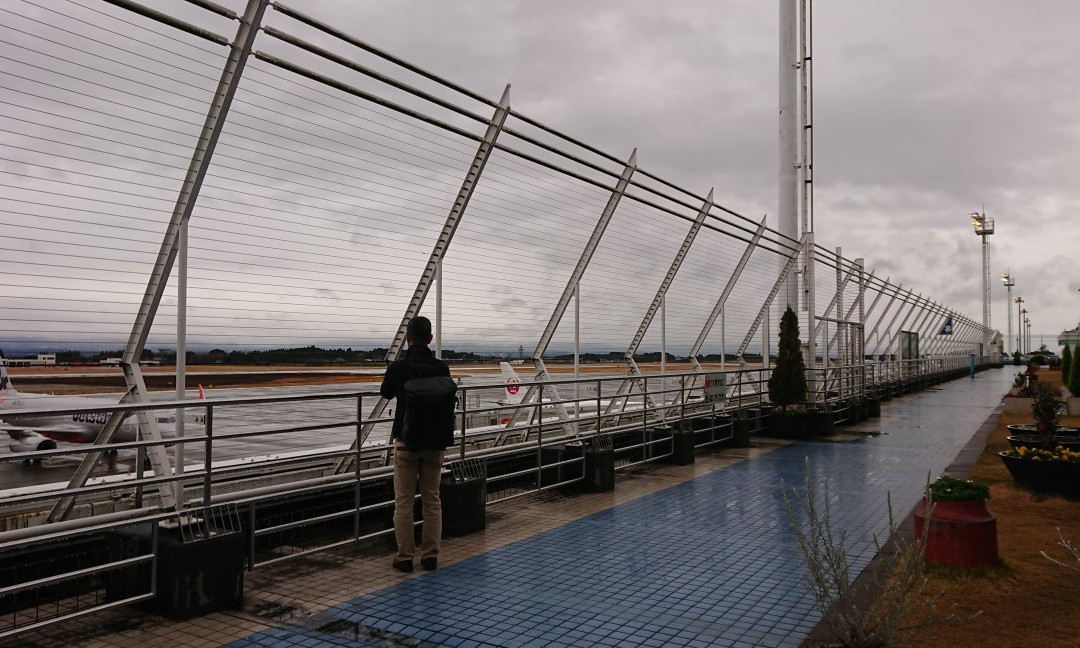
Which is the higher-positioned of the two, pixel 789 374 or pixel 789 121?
pixel 789 121

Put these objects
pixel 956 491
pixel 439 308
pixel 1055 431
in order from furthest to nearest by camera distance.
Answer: pixel 1055 431
pixel 439 308
pixel 956 491

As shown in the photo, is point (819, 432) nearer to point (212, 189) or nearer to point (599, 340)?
point (599, 340)

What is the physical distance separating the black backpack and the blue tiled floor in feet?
2.85

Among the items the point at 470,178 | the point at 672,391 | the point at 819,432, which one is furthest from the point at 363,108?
the point at 819,432

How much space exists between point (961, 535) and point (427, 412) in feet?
11.6

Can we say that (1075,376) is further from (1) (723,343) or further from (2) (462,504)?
Answer: (2) (462,504)

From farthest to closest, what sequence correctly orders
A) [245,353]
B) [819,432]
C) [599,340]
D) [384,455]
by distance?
[819,432], [599,340], [384,455], [245,353]

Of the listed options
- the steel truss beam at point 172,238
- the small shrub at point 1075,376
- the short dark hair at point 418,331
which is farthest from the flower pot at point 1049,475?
the small shrub at point 1075,376

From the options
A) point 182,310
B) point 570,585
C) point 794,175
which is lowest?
point 570,585

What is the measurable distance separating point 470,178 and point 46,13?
350cm

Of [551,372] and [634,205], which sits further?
[634,205]

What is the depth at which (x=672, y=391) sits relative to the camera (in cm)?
1073

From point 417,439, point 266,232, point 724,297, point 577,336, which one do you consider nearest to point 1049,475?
point 577,336

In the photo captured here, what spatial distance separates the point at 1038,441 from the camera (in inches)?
341
